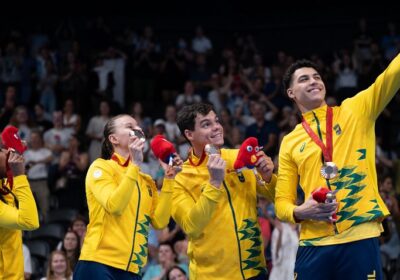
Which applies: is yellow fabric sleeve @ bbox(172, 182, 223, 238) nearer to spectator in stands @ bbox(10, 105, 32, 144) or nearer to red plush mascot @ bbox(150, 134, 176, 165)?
red plush mascot @ bbox(150, 134, 176, 165)

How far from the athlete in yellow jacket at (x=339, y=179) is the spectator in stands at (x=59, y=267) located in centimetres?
439

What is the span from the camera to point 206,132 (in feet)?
24.1

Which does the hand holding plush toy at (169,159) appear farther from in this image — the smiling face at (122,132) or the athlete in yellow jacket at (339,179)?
the athlete in yellow jacket at (339,179)

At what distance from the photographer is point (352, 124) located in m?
6.56

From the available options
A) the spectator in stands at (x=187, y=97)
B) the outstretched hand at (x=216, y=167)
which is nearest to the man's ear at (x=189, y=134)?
the outstretched hand at (x=216, y=167)

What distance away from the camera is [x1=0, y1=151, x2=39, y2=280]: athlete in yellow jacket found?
7207 mm

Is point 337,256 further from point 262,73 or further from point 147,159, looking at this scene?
point 262,73

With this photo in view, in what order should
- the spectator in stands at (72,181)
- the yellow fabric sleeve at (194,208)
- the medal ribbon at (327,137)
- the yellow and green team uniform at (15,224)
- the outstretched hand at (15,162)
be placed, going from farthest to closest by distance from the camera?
1. the spectator in stands at (72,181)
2. the outstretched hand at (15,162)
3. the yellow and green team uniform at (15,224)
4. the yellow fabric sleeve at (194,208)
5. the medal ribbon at (327,137)

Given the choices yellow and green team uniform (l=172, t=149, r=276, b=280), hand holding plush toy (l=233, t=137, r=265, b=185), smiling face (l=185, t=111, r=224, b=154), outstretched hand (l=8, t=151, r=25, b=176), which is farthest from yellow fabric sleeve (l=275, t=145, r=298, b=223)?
outstretched hand (l=8, t=151, r=25, b=176)

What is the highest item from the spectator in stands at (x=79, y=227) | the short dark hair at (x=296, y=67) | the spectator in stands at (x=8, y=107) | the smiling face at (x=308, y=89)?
the spectator in stands at (x=8, y=107)

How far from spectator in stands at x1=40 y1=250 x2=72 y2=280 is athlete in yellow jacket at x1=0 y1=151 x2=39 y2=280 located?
10.3 ft

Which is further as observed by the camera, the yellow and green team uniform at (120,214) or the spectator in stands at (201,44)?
the spectator in stands at (201,44)

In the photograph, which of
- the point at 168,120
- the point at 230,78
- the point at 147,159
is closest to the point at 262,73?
the point at 230,78

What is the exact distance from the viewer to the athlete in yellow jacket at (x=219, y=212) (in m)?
7.11
